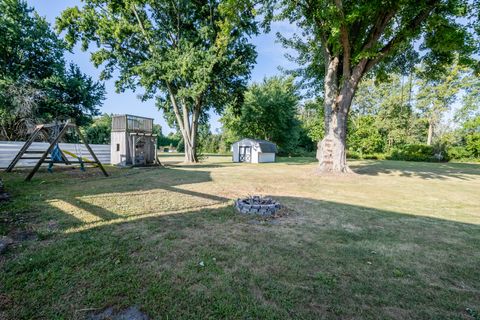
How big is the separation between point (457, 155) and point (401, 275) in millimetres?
31227

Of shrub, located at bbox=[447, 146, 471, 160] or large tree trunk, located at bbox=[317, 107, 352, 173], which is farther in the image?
shrub, located at bbox=[447, 146, 471, 160]

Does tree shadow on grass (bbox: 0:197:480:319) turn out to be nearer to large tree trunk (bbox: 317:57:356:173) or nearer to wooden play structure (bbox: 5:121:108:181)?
wooden play structure (bbox: 5:121:108:181)

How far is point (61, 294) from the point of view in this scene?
188 centimetres

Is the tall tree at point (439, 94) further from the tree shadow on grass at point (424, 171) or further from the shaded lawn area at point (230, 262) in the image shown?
the shaded lawn area at point (230, 262)

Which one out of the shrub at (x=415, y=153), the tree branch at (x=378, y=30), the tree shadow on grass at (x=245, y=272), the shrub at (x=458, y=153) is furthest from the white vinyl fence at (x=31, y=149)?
the shrub at (x=458, y=153)

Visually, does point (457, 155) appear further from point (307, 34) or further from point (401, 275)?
point (401, 275)

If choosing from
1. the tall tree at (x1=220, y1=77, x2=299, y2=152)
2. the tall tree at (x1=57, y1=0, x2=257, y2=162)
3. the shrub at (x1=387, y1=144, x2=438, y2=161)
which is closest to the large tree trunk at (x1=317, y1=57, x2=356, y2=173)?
the tall tree at (x1=57, y1=0, x2=257, y2=162)

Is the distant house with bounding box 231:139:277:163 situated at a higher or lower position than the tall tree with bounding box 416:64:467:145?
lower

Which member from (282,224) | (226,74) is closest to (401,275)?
(282,224)

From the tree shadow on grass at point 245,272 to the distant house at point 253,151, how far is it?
19.0 meters

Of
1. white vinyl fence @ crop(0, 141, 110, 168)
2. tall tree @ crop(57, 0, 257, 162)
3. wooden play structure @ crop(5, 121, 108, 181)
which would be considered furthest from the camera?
tall tree @ crop(57, 0, 257, 162)

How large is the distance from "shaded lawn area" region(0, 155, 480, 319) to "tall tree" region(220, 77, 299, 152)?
25.5 metres

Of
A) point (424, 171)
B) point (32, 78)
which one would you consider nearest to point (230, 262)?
point (424, 171)

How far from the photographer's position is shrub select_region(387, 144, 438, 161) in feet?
82.3
